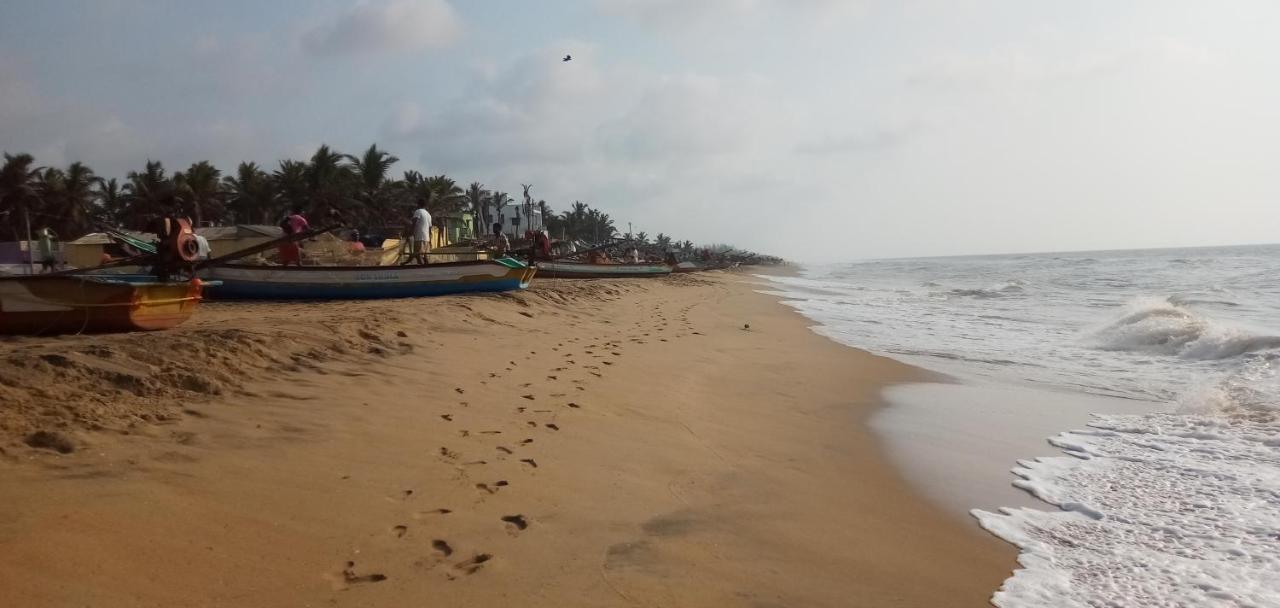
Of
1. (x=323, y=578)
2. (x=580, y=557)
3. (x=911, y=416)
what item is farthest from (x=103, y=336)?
(x=911, y=416)

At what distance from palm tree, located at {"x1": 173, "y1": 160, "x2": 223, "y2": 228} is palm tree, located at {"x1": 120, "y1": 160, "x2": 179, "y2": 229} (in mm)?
1018

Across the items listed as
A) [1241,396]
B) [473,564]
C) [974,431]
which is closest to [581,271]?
[974,431]

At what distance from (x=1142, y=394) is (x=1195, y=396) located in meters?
0.66

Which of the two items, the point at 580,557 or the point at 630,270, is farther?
the point at 630,270

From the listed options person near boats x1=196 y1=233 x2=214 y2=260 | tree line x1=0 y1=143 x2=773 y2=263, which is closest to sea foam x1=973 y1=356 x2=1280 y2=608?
person near boats x1=196 y1=233 x2=214 y2=260

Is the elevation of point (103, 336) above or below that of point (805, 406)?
above

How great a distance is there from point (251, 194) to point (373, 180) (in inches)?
347

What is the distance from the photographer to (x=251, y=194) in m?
49.1

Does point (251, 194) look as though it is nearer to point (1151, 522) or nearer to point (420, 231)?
point (420, 231)

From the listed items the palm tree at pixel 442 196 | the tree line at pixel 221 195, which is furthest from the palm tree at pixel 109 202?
the palm tree at pixel 442 196

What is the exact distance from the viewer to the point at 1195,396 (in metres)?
8.05

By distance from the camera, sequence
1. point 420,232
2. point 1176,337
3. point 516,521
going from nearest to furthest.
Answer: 1. point 516,521
2. point 1176,337
3. point 420,232

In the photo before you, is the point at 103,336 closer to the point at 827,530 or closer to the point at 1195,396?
the point at 827,530

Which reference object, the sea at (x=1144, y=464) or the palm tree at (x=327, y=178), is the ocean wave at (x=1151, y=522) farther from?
the palm tree at (x=327, y=178)
